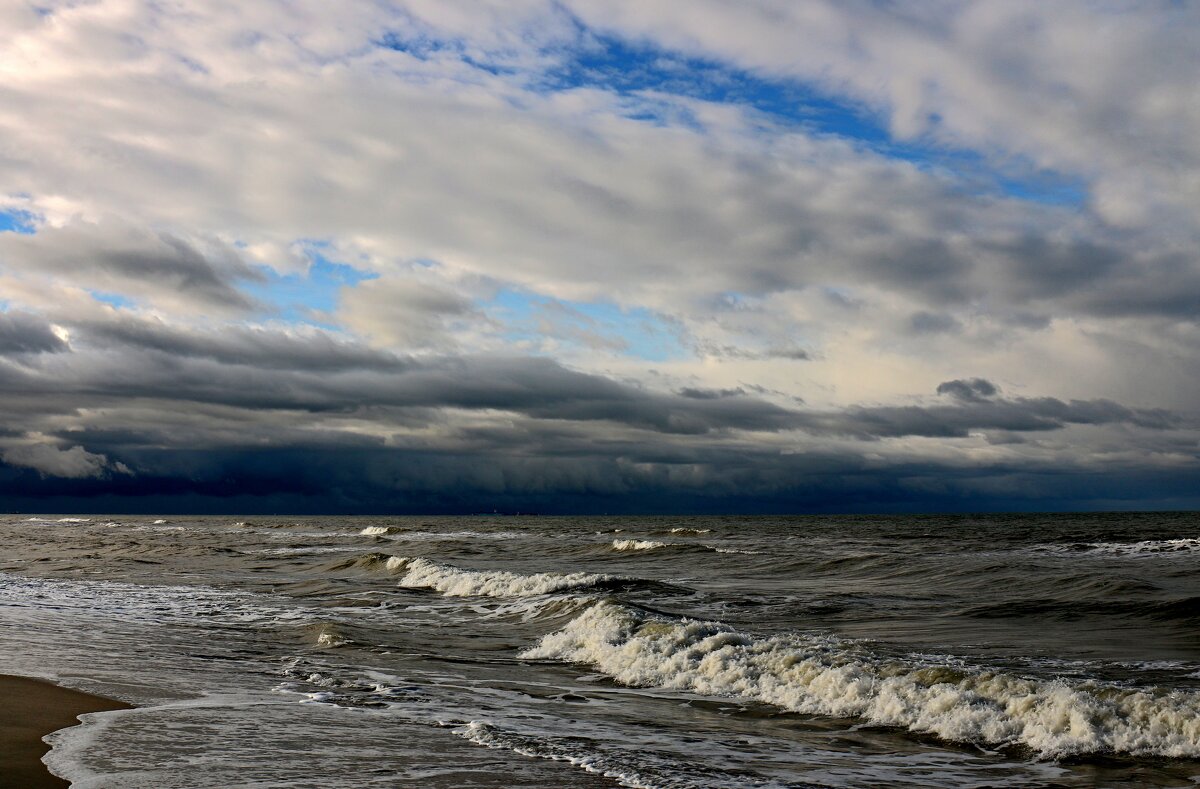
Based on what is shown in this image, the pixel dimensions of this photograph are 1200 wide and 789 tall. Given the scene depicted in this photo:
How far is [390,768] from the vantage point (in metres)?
8.38

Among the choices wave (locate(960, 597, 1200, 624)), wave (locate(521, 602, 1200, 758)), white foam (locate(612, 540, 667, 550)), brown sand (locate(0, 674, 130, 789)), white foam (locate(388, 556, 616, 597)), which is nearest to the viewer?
brown sand (locate(0, 674, 130, 789))

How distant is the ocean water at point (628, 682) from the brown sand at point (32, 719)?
23 cm

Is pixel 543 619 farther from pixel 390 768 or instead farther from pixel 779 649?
pixel 390 768

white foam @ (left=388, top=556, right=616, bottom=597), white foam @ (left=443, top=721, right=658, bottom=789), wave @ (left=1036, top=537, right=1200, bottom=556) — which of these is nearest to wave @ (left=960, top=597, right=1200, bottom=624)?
white foam @ (left=388, top=556, right=616, bottom=597)

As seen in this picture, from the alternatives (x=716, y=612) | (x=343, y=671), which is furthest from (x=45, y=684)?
(x=716, y=612)

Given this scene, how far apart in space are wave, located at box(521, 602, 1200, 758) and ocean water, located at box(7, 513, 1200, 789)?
36mm

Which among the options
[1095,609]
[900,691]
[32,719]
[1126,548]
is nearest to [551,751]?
[900,691]

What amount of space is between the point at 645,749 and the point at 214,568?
35850mm

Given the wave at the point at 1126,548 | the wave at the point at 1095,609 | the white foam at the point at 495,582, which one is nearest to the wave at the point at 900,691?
the wave at the point at 1095,609

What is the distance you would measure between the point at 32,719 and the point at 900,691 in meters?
10.2

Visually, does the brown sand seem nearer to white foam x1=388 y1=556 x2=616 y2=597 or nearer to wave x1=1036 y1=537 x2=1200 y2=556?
white foam x1=388 y1=556 x2=616 y2=597

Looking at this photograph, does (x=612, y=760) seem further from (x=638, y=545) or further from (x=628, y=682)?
(x=638, y=545)

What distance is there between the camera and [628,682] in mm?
14492

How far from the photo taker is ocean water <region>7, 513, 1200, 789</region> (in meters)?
8.75
